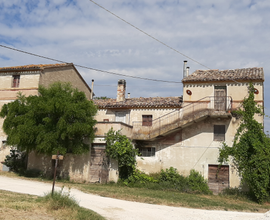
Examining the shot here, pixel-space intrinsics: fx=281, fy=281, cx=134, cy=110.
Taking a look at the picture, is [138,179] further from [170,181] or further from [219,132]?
[219,132]

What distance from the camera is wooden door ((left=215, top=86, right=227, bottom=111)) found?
21625 mm

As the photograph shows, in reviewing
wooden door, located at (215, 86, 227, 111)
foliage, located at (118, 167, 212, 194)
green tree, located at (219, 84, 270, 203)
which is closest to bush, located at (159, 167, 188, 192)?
foliage, located at (118, 167, 212, 194)

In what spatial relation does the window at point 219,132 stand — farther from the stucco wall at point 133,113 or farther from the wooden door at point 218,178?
the stucco wall at point 133,113

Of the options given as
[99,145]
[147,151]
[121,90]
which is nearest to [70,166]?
[99,145]

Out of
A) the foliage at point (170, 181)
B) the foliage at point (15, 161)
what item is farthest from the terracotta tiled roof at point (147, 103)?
the foliage at point (15, 161)

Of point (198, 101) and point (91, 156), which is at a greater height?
point (198, 101)

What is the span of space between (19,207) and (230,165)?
15.0 metres

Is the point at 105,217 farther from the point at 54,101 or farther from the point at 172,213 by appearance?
the point at 54,101

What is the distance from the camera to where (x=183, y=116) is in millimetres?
22438

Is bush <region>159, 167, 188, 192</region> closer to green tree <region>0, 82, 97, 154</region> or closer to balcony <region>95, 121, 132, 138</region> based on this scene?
balcony <region>95, 121, 132, 138</region>

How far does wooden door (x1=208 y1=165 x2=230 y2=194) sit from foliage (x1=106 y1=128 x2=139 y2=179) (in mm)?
5735

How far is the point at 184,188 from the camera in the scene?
20.0 meters

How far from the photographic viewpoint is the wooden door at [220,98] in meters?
21.6

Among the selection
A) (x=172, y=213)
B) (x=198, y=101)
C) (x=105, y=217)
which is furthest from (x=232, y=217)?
(x=198, y=101)
